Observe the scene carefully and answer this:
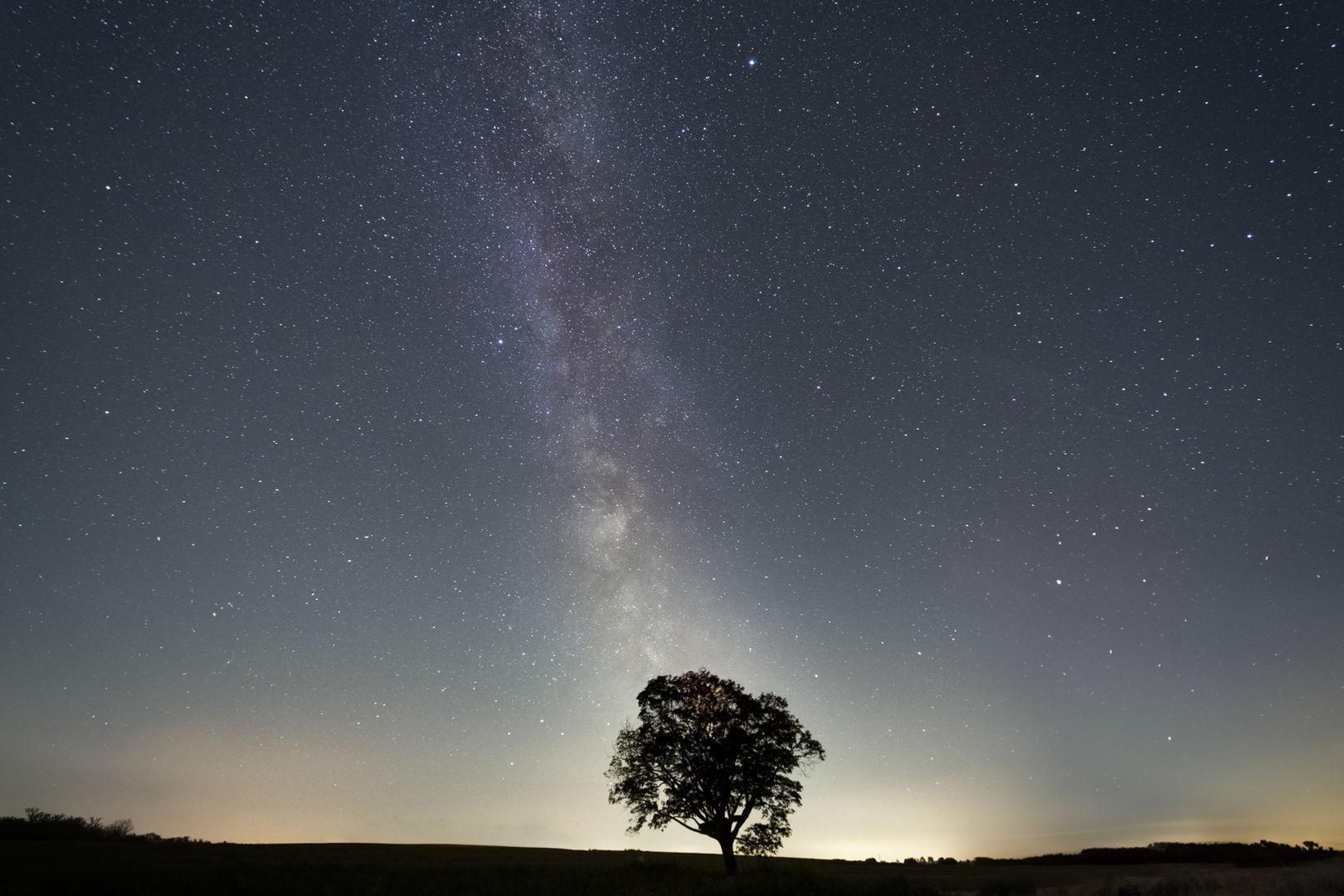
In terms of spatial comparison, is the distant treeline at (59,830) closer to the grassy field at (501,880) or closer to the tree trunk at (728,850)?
the grassy field at (501,880)

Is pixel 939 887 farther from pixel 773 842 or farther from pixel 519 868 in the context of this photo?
pixel 519 868

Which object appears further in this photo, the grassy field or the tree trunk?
the tree trunk

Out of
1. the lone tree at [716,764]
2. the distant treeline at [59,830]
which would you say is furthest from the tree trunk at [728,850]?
the distant treeline at [59,830]

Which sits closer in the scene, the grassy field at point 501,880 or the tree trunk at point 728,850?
the grassy field at point 501,880

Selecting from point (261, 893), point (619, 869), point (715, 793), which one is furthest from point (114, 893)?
point (715, 793)

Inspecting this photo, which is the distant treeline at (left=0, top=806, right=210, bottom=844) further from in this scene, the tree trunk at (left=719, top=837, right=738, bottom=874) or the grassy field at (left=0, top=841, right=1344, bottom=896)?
the tree trunk at (left=719, top=837, right=738, bottom=874)

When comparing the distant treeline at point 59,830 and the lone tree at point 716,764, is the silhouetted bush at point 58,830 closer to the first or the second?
the distant treeline at point 59,830

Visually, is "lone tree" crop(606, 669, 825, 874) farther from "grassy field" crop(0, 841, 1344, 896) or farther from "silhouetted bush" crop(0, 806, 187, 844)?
"silhouetted bush" crop(0, 806, 187, 844)

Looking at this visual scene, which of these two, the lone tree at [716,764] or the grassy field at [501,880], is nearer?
the grassy field at [501,880]

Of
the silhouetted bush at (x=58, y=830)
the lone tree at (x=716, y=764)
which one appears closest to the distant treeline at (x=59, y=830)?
the silhouetted bush at (x=58, y=830)

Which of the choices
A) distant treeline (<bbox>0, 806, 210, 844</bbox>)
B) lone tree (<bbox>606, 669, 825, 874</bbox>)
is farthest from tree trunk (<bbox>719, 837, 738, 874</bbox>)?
distant treeline (<bbox>0, 806, 210, 844</bbox>)

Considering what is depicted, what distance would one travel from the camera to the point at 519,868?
27.1 m

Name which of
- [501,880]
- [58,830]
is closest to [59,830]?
[58,830]

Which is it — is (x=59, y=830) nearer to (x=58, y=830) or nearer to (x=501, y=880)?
(x=58, y=830)
